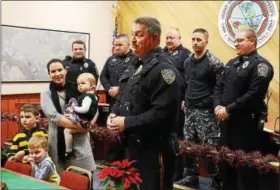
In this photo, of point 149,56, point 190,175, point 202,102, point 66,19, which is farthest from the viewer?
point 66,19

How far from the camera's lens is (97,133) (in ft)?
14.4

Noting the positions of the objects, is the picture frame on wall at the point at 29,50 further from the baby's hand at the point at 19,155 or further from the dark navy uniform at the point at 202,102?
the dark navy uniform at the point at 202,102

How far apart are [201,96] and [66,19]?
3.27 metres

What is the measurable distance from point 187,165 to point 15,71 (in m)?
3.04

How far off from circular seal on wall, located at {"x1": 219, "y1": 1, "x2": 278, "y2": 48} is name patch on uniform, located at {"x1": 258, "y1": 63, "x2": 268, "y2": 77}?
78.7 inches

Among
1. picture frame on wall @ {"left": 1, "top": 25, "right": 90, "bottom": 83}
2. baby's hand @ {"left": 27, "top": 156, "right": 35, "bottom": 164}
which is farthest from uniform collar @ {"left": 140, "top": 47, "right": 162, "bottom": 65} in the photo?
picture frame on wall @ {"left": 1, "top": 25, "right": 90, "bottom": 83}

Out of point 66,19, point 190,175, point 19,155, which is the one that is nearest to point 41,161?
point 19,155

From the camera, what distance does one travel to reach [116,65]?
4859mm

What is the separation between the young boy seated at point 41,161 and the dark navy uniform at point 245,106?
161cm

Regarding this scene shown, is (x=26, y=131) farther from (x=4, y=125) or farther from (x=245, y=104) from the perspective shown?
(x=4, y=125)

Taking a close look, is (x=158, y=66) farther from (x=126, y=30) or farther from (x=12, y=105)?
(x=126, y=30)

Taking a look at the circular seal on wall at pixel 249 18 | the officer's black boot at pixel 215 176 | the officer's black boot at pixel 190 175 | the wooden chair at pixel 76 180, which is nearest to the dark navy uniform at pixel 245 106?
the officer's black boot at pixel 215 176

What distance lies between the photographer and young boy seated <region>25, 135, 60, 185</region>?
8.54ft

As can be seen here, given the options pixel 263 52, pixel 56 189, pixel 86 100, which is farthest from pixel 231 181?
pixel 263 52
